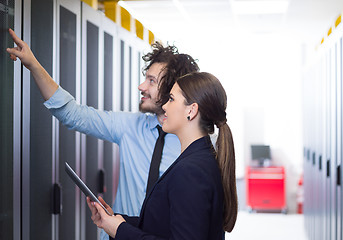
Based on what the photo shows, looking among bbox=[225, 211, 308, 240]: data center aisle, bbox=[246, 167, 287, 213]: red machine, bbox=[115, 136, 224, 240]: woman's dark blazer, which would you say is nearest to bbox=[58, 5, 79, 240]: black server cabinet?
bbox=[115, 136, 224, 240]: woman's dark blazer

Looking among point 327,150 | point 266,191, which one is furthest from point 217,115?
point 266,191

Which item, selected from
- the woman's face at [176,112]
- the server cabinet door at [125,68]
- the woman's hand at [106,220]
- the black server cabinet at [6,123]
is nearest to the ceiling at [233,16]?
the server cabinet door at [125,68]

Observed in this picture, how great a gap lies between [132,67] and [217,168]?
252 cm

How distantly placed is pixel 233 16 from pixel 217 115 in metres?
4.64

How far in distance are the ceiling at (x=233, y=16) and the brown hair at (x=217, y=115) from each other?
3.12 m

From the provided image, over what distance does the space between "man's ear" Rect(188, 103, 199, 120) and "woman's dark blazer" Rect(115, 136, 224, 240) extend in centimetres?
8

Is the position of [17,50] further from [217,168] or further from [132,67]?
[132,67]

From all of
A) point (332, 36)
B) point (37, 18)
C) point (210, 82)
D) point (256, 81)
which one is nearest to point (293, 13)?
point (332, 36)

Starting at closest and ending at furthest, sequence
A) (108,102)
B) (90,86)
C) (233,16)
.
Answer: (90,86) < (108,102) < (233,16)

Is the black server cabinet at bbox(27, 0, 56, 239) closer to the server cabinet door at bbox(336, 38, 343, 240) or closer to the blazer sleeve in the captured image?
the blazer sleeve

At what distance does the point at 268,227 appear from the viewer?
694cm

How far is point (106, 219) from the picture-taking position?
1536 mm

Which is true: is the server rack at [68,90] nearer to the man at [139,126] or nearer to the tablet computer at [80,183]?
the man at [139,126]

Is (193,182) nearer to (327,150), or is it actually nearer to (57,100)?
(57,100)
